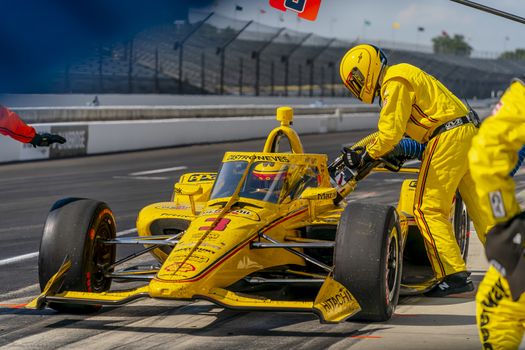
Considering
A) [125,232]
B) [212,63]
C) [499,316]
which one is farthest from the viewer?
[212,63]

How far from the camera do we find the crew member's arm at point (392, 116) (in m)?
7.98

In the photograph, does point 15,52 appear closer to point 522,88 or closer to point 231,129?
point 231,129

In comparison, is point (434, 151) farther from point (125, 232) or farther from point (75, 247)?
point (125, 232)

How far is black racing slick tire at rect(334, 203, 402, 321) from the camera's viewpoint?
7.04m

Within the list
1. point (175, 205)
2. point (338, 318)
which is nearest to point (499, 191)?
point (338, 318)

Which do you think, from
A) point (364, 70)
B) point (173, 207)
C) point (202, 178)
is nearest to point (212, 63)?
point (202, 178)

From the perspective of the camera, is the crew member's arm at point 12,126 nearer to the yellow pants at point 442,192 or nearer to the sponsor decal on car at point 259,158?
the sponsor decal on car at point 259,158

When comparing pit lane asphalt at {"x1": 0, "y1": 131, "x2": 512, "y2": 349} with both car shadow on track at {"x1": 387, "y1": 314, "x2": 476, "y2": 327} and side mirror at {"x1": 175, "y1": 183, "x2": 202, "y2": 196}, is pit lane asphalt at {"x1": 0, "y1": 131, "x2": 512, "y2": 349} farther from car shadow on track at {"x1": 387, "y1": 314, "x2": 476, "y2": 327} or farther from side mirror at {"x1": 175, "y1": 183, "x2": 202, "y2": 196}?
side mirror at {"x1": 175, "y1": 183, "x2": 202, "y2": 196}

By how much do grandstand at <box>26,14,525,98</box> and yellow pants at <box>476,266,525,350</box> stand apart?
32.9m

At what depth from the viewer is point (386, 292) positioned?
721 cm

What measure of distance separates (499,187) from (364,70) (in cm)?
389

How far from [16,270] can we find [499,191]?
5.93m

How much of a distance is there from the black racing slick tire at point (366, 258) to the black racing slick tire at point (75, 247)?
1.78 meters

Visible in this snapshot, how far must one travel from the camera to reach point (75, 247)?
24.8ft
